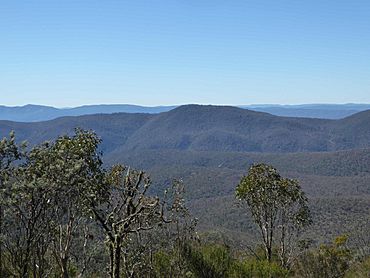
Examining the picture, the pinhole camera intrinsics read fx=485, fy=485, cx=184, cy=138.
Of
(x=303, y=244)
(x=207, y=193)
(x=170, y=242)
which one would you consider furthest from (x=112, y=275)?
(x=207, y=193)

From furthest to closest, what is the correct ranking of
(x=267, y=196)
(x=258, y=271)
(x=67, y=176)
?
(x=267, y=196) < (x=258, y=271) < (x=67, y=176)

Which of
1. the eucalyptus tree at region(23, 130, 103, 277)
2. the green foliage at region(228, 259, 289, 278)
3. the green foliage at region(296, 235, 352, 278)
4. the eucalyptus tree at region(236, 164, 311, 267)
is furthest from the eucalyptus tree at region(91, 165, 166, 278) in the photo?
the green foliage at region(296, 235, 352, 278)

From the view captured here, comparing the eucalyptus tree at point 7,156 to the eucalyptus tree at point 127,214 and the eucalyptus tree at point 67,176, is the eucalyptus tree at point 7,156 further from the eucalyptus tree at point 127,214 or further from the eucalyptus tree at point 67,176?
the eucalyptus tree at point 127,214

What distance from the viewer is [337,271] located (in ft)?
115

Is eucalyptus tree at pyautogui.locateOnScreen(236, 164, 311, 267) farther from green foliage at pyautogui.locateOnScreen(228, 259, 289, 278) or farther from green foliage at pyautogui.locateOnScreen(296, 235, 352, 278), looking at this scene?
green foliage at pyautogui.locateOnScreen(296, 235, 352, 278)

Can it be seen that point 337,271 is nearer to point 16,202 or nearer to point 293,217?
point 293,217

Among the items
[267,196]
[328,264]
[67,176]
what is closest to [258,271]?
[267,196]

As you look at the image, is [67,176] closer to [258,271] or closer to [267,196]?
[258,271]

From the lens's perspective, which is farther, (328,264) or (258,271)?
(328,264)

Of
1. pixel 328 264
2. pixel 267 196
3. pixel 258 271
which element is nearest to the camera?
pixel 258 271

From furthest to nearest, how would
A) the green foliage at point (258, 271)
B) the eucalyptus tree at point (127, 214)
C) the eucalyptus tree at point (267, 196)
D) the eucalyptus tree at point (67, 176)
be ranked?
the eucalyptus tree at point (267, 196) < the green foliage at point (258, 271) < the eucalyptus tree at point (67, 176) < the eucalyptus tree at point (127, 214)

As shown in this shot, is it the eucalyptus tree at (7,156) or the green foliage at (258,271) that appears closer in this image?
the eucalyptus tree at (7,156)

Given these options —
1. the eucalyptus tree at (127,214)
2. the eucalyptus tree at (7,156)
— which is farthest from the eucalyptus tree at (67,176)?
the eucalyptus tree at (127,214)

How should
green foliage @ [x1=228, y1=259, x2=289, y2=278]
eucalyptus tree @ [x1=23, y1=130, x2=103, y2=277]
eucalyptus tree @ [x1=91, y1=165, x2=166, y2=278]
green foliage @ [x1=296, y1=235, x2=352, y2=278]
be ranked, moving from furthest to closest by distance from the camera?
green foliage @ [x1=296, y1=235, x2=352, y2=278] < green foliage @ [x1=228, y1=259, x2=289, y2=278] < eucalyptus tree @ [x1=23, y1=130, x2=103, y2=277] < eucalyptus tree @ [x1=91, y1=165, x2=166, y2=278]
